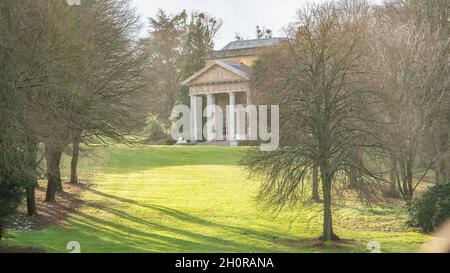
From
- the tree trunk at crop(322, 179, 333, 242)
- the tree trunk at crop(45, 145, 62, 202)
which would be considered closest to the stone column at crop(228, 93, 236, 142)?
the tree trunk at crop(45, 145, 62, 202)

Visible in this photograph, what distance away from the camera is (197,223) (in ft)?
70.3

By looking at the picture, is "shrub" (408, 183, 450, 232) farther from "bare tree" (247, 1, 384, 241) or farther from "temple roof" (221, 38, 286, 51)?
"temple roof" (221, 38, 286, 51)

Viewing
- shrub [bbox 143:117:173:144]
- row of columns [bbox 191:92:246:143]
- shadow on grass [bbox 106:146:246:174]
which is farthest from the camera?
row of columns [bbox 191:92:246:143]

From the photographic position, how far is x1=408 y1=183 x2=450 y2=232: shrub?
18984 millimetres

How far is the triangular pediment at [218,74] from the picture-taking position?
199ft

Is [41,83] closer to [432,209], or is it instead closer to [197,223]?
Result: [197,223]

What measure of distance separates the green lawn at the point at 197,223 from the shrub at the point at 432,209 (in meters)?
0.60

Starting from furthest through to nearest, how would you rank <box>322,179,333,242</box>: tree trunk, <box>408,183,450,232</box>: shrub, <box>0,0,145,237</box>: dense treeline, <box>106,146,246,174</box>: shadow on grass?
<box>106,146,246,174</box>: shadow on grass, <box>408,183,450,232</box>: shrub, <box>322,179,333,242</box>: tree trunk, <box>0,0,145,237</box>: dense treeline

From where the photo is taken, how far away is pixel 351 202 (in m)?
26.6

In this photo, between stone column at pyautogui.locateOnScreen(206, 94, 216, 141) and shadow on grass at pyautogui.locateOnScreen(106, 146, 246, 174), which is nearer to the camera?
shadow on grass at pyautogui.locateOnScreen(106, 146, 246, 174)

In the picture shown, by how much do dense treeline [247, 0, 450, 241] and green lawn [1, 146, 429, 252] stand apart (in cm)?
144

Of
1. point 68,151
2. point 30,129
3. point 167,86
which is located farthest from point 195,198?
point 167,86
